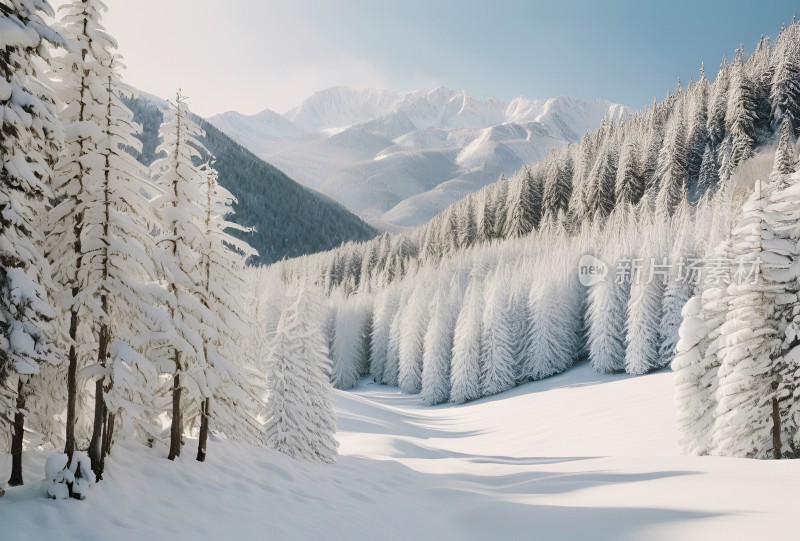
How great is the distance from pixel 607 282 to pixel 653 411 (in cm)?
2438

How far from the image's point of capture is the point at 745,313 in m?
19.2

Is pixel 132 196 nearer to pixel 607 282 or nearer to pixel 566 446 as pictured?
pixel 566 446

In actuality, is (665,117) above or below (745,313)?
above

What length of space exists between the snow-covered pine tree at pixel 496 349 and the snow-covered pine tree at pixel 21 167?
5391cm

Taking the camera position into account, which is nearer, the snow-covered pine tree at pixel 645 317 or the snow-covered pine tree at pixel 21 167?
the snow-covered pine tree at pixel 21 167

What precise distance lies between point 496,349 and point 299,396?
40.7 meters

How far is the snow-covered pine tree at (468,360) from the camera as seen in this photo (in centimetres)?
5916

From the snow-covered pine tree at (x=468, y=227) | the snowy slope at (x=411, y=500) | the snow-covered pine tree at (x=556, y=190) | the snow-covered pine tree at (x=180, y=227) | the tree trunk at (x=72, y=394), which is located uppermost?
the snow-covered pine tree at (x=556, y=190)

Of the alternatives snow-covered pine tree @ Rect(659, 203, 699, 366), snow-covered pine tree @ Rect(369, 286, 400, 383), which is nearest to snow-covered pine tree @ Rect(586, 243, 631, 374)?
snow-covered pine tree @ Rect(659, 203, 699, 366)

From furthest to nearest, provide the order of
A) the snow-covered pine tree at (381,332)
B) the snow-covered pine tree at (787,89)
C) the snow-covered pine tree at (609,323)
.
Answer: the snow-covered pine tree at (381,332) < the snow-covered pine tree at (787,89) < the snow-covered pine tree at (609,323)

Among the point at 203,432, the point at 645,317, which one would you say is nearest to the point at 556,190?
the point at 645,317

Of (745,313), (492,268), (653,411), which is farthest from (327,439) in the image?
(492,268)

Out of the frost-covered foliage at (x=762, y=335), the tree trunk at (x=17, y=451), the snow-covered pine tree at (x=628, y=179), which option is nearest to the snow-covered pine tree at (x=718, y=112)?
the snow-covered pine tree at (x=628, y=179)

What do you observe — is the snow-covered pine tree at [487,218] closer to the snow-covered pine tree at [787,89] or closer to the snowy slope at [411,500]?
the snow-covered pine tree at [787,89]
